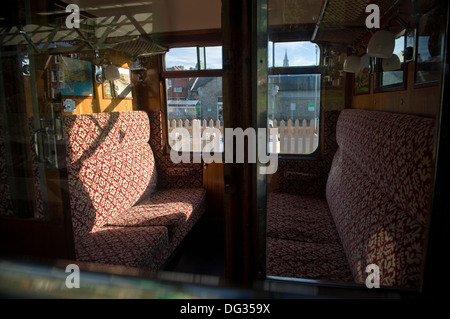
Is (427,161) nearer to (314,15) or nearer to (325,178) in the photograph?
(314,15)

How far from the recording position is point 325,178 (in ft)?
12.9

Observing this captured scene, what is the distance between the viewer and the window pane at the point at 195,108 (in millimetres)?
4156

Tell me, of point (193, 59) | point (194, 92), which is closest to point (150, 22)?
point (193, 59)

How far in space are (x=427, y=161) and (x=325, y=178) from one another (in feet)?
8.91

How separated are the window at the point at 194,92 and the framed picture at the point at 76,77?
1.19 meters

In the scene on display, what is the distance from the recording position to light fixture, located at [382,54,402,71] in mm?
2291

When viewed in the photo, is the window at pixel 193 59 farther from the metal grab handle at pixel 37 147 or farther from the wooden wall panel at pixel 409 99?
the metal grab handle at pixel 37 147

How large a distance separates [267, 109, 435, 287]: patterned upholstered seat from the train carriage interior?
0.01 metres

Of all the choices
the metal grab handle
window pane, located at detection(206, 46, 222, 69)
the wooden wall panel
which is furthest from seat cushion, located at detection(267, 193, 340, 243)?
window pane, located at detection(206, 46, 222, 69)

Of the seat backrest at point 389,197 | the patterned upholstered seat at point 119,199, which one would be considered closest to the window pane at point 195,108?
Result: the patterned upholstered seat at point 119,199

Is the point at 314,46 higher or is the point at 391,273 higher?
the point at 314,46

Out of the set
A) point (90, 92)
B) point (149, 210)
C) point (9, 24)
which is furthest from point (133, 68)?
point (9, 24)

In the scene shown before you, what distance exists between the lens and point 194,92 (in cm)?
433

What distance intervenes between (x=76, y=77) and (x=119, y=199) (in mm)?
1416
